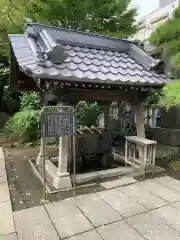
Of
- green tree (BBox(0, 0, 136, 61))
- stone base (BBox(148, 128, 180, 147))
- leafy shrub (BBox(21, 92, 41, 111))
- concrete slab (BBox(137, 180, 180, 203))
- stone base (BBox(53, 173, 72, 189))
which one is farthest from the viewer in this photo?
leafy shrub (BBox(21, 92, 41, 111))

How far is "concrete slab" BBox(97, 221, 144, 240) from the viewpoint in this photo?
2645 mm

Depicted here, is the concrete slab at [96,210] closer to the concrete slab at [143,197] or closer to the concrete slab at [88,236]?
the concrete slab at [88,236]

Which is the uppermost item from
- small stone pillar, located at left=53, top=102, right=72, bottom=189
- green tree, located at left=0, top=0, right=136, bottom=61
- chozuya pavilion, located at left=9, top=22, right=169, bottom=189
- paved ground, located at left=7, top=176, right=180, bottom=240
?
green tree, located at left=0, top=0, right=136, bottom=61

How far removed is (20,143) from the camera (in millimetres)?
8516

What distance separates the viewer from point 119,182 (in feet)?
14.6

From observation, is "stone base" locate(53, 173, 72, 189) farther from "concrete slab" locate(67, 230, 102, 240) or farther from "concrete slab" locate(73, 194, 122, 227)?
"concrete slab" locate(67, 230, 102, 240)

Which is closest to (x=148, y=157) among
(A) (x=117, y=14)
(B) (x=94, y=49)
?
(B) (x=94, y=49)

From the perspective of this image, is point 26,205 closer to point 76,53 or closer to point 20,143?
point 76,53

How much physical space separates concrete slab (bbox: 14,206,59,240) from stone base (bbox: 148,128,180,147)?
505cm

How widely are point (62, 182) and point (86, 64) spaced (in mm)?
2637

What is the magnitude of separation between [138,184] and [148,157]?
940 millimetres

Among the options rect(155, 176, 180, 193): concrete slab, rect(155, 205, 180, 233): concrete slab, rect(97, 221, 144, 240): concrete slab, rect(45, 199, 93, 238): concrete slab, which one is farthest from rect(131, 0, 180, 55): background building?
rect(97, 221, 144, 240): concrete slab

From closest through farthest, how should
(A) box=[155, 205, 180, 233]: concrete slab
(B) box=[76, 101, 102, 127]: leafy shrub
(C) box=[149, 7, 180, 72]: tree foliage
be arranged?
(A) box=[155, 205, 180, 233]: concrete slab < (C) box=[149, 7, 180, 72]: tree foliage < (B) box=[76, 101, 102, 127]: leafy shrub

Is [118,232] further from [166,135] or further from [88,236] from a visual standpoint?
[166,135]
